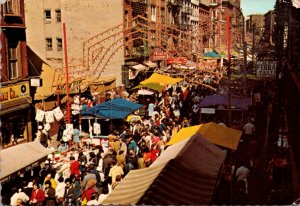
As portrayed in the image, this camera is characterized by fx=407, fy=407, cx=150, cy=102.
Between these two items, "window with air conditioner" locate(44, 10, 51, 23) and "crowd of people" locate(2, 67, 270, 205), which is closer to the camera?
"crowd of people" locate(2, 67, 270, 205)

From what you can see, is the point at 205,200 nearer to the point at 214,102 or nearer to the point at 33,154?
the point at 33,154

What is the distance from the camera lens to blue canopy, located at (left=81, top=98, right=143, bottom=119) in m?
19.8

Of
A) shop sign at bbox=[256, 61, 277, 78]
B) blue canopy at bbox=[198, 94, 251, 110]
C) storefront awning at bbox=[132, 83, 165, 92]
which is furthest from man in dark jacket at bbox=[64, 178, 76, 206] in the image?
storefront awning at bbox=[132, 83, 165, 92]

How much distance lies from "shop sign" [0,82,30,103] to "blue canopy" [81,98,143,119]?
2.89 m

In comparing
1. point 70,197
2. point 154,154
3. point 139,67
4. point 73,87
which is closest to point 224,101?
point 154,154

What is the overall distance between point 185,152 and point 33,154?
194 inches

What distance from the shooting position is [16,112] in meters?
18.2

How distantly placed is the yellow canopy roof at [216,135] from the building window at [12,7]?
9921 millimetres

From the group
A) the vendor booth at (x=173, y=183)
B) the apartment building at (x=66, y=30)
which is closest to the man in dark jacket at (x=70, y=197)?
the vendor booth at (x=173, y=183)

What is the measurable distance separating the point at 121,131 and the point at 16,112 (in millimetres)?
5095

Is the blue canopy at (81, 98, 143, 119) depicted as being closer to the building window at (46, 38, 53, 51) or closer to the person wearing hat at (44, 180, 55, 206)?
the person wearing hat at (44, 180, 55, 206)

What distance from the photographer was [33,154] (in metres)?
12.8

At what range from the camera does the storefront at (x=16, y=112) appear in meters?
16.9

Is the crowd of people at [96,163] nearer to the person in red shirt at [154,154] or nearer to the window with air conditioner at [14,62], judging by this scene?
the person in red shirt at [154,154]
